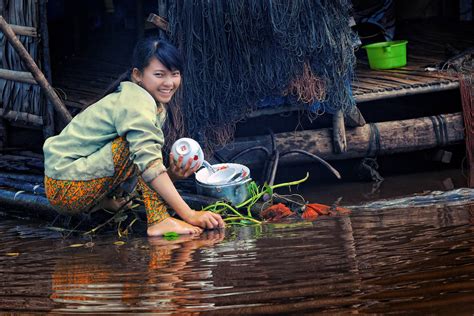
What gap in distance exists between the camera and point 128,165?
5637 millimetres

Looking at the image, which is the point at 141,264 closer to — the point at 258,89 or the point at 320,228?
the point at 320,228

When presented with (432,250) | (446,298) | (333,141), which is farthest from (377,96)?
(446,298)

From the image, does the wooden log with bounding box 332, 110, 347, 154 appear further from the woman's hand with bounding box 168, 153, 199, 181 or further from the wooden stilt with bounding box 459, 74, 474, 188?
the woman's hand with bounding box 168, 153, 199, 181

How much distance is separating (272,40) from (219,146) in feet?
3.00

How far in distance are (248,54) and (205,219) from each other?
64.4 inches

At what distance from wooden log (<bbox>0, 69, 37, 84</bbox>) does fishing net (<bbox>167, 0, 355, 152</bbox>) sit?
5.73 feet

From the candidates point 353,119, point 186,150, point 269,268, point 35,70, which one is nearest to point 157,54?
point 186,150

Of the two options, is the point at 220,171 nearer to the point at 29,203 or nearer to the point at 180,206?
the point at 180,206

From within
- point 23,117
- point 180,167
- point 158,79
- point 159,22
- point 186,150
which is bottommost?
point 180,167

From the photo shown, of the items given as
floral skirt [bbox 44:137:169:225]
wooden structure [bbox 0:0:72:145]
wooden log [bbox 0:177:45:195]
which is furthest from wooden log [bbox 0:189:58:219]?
wooden structure [bbox 0:0:72:145]

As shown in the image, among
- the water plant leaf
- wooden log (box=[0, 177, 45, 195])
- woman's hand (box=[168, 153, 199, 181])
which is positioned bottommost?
the water plant leaf

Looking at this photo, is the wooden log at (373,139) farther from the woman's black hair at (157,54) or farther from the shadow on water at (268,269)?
the shadow on water at (268,269)

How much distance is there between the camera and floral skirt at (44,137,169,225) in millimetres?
5590

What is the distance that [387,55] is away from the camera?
8562 mm
